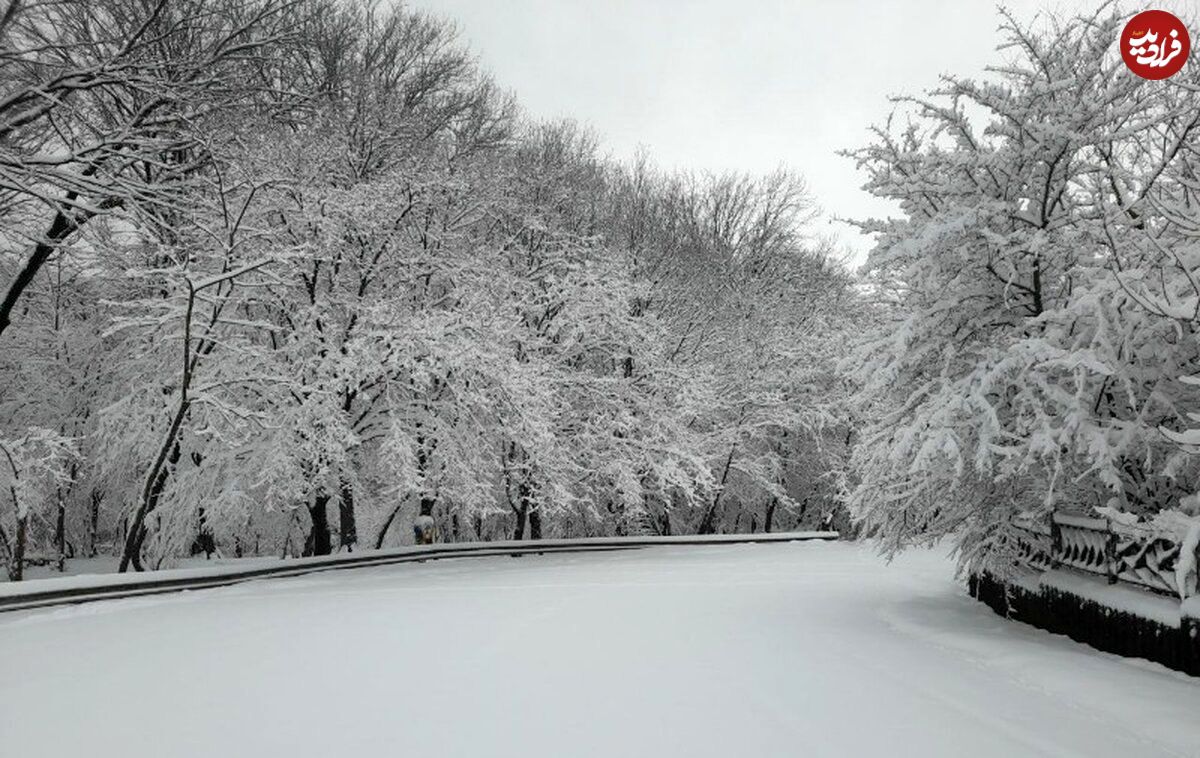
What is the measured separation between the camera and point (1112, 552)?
9.89 meters

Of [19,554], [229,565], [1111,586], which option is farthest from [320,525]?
[1111,586]

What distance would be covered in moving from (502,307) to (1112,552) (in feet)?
57.5

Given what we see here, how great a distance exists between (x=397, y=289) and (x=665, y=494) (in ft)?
37.8

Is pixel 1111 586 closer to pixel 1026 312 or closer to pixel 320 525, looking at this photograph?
pixel 1026 312

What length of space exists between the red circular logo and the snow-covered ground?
7.16 meters

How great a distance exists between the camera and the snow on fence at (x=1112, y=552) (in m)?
8.30

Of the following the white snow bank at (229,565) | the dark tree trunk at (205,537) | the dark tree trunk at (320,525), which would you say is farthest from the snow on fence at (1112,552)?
the dark tree trunk at (205,537)

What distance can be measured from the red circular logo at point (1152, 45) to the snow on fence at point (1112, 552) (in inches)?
220

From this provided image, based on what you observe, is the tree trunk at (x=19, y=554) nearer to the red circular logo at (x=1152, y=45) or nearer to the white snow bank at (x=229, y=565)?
the white snow bank at (x=229, y=565)

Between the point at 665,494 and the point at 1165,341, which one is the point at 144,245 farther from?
the point at 1165,341

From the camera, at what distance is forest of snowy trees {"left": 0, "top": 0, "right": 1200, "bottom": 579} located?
1127 cm

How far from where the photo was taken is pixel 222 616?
43.2 feet

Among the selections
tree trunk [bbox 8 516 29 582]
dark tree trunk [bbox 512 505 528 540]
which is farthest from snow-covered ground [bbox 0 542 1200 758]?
dark tree trunk [bbox 512 505 528 540]

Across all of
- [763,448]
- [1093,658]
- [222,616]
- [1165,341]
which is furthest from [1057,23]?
[763,448]
